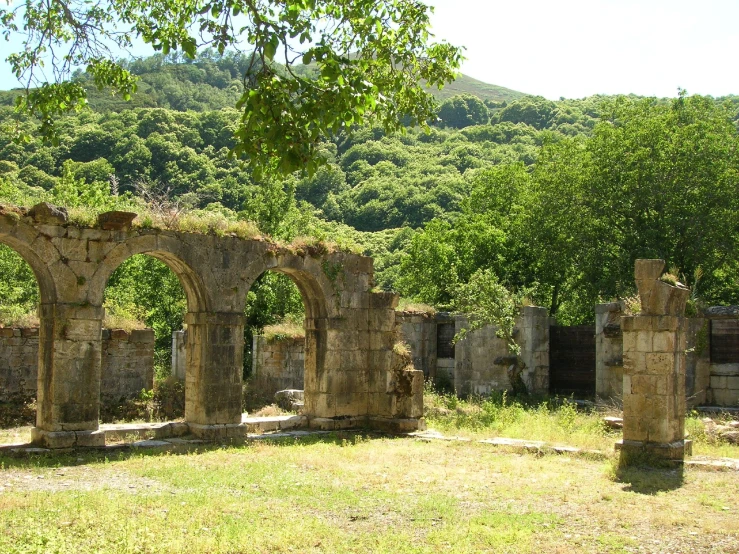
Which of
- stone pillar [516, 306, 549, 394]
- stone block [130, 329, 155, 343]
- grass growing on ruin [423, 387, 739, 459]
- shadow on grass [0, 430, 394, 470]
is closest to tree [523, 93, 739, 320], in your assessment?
Result: stone pillar [516, 306, 549, 394]

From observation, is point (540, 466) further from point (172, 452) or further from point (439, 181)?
point (439, 181)

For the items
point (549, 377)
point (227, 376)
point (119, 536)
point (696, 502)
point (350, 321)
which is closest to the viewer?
point (119, 536)

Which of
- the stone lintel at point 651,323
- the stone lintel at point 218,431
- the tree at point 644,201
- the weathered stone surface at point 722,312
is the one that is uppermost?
the tree at point 644,201

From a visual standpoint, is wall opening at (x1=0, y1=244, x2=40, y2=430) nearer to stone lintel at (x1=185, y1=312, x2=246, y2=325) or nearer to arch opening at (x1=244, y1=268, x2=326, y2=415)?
arch opening at (x1=244, y1=268, x2=326, y2=415)

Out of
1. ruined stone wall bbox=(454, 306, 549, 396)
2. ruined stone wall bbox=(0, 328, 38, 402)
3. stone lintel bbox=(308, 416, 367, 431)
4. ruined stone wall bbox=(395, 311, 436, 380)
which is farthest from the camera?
ruined stone wall bbox=(395, 311, 436, 380)

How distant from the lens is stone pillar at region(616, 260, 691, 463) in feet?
37.2

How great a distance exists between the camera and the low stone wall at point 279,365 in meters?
19.9

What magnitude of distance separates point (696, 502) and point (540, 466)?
2687mm

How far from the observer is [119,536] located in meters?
6.95

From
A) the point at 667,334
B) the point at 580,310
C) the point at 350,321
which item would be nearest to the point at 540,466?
the point at 667,334

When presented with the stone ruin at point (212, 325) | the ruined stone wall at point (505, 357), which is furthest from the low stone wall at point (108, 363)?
the ruined stone wall at point (505, 357)

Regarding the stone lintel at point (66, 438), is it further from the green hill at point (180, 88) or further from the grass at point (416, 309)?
the green hill at point (180, 88)

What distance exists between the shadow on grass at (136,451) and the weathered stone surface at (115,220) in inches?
138

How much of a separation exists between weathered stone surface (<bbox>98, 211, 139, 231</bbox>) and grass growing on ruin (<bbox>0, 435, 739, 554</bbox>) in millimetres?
3592
